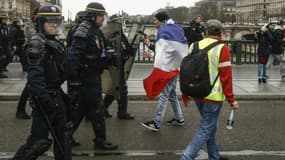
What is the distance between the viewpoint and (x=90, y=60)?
6.52 m

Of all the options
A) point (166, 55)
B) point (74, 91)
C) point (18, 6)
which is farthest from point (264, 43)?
point (18, 6)

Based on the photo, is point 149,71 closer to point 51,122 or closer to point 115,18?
point 115,18

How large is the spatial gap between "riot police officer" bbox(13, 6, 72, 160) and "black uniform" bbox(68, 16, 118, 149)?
110cm

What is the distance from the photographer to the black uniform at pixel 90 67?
6.42 metres

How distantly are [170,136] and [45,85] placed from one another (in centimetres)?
313

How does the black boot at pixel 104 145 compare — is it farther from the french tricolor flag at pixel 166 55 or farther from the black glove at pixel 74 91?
the french tricolor flag at pixel 166 55

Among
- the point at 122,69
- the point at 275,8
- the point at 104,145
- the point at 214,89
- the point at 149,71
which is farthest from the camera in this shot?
the point at 275,8

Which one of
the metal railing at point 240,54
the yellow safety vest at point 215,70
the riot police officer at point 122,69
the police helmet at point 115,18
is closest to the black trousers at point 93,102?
the yellow safety vest at point 215,70

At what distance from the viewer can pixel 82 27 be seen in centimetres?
648

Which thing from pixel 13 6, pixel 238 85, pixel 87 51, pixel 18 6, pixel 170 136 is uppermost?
pixel 18 6

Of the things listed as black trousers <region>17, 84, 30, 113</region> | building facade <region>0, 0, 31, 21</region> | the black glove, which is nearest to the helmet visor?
the black glove

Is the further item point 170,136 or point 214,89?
point 170,136

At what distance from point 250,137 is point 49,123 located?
368 cm

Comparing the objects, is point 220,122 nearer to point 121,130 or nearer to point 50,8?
point 121,130
